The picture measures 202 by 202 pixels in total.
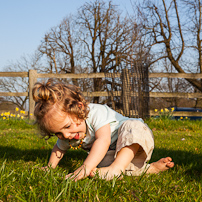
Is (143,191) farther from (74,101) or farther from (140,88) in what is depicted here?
(140,88)

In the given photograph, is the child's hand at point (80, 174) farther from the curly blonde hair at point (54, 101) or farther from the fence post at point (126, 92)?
the fence post at point (126, 92)

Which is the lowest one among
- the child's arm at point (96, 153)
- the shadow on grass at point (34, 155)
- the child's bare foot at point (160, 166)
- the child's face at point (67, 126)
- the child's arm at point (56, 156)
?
the shadow on grass at point (34, 155)

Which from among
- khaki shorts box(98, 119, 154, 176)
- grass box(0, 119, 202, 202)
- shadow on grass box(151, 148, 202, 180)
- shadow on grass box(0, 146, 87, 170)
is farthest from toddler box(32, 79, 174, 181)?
shadow on grass box(0, 146, 87, 170)

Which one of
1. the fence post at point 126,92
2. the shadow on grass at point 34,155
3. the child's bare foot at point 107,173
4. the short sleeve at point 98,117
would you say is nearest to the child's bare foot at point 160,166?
the child's bare foot at point 107,173

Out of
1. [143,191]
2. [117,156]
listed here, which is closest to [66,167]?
[117,156]

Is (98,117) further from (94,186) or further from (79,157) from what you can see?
(79,157)

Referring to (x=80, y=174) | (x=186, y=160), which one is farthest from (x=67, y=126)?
(x=186, y=160)

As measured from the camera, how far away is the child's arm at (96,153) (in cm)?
179

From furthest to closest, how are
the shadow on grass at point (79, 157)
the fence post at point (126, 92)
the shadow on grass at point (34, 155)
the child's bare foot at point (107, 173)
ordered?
the fence post at point (126, 92) < the shadow on grass at point (34, 155) < the shadow on grass at point (79, 157) < the child's bare foot at point (107, 173)

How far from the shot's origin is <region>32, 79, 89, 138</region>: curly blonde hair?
198 centimetres

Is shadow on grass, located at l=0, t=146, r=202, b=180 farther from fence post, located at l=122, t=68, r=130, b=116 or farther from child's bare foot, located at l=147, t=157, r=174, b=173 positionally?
fence post, located at l=122, t=68, r=130, b=116

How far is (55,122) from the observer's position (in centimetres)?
195

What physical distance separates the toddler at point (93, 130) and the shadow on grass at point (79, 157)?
0.95 ft

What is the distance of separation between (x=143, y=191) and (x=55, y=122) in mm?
841
